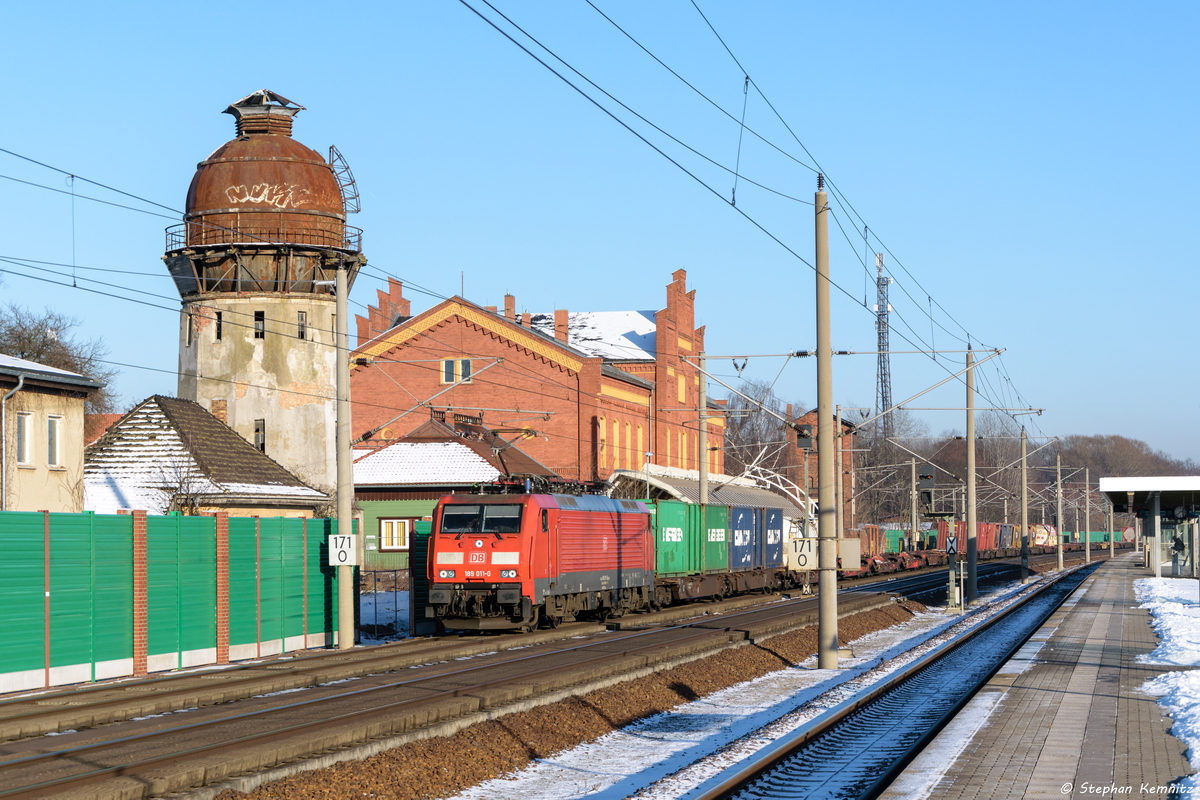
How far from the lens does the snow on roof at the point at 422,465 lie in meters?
57.1

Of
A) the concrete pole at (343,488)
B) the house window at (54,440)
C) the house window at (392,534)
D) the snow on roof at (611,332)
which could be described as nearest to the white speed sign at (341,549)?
the concrete pole at (343,488)

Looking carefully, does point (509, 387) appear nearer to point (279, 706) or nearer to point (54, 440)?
point (54, 440)

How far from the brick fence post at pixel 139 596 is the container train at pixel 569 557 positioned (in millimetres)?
7469

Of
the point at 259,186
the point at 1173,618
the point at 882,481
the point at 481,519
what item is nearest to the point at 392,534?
the point at 259,186

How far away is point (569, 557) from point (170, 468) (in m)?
18.0

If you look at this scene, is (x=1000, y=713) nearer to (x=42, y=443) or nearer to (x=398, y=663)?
(x=398, y=663)

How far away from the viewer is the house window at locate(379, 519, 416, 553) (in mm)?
58312

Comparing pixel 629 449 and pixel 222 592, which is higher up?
pixel 629 449

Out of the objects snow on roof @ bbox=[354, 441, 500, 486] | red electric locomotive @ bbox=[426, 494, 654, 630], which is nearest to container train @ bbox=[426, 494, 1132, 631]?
red electric locomotive @ bbox=[426, 494, 654, 630]

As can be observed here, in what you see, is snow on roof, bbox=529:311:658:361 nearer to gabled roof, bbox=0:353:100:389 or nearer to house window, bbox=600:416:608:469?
house window, bbox=600:416:608:469

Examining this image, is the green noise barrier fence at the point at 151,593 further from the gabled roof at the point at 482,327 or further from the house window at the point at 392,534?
the gabled roof at the point at 482,327

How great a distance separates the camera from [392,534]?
58562mm

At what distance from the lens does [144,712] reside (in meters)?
17.1

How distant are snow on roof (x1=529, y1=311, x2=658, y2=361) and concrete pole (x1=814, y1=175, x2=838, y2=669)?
49.3 m
